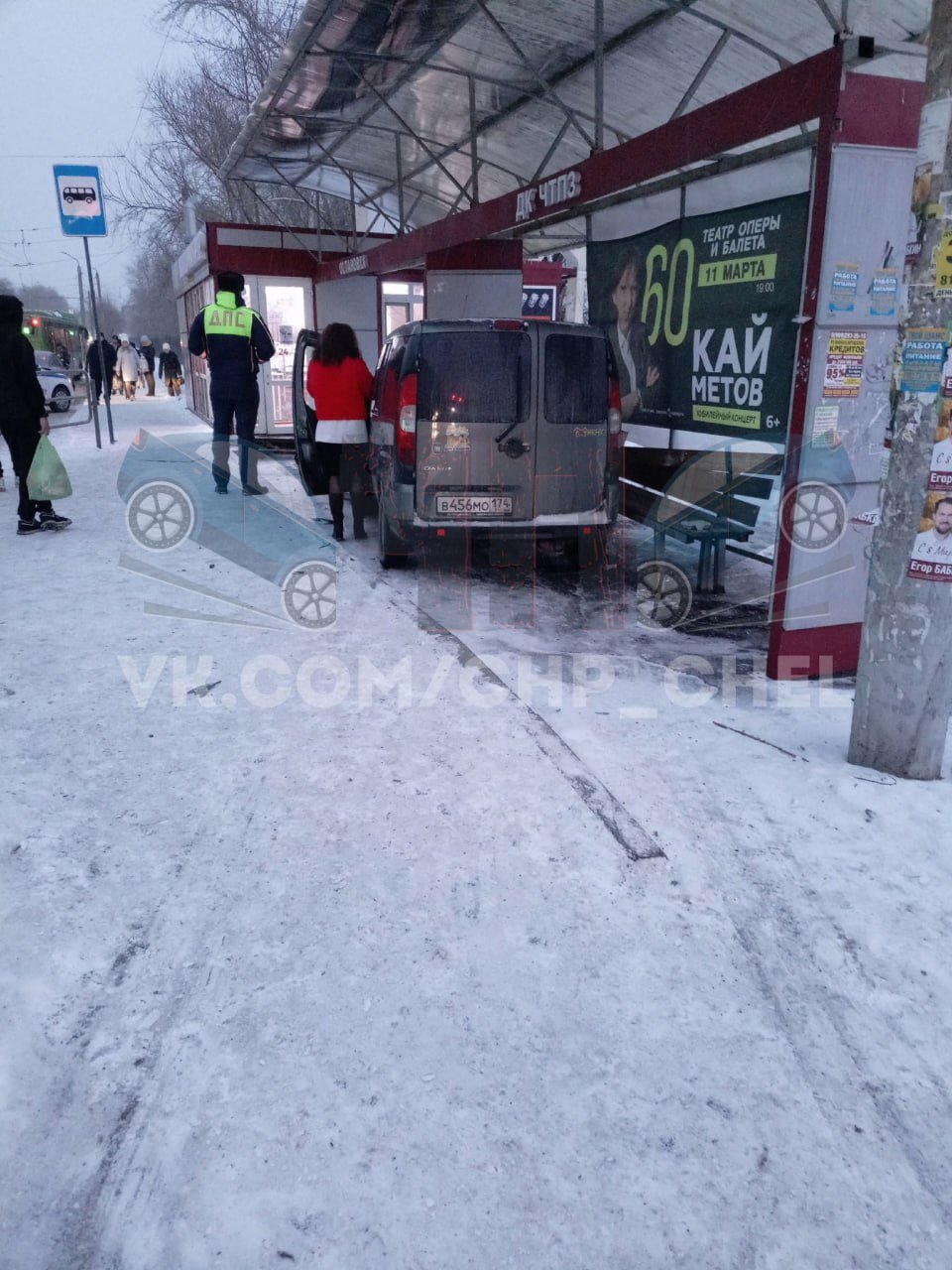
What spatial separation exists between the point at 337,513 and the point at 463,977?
656cm

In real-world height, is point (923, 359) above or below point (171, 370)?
below

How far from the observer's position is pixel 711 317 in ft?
24.9

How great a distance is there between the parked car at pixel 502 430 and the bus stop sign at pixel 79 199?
870cm

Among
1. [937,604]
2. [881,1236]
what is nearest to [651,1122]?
[881,1236]

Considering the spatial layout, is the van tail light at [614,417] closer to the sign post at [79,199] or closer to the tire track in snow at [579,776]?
the tire track in snow at [579,776]

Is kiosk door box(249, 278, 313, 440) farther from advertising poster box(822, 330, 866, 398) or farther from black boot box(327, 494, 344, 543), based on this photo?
advertising poster box(822, 330, 866, 398)

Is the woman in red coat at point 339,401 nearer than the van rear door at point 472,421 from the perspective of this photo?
No

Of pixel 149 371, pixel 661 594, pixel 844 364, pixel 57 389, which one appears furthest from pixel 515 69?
pixel 149 371

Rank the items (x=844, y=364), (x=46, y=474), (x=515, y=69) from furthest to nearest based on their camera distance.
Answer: (x=515, y=69) < (x=46, y=474) < (x=844, y=364)

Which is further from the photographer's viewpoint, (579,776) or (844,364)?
(844,364)

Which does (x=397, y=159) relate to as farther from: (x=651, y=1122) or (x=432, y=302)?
(x=651, y=1122)

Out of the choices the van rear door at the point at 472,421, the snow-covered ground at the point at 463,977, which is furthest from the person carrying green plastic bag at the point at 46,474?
the snow-covered ground at the point at 463,977

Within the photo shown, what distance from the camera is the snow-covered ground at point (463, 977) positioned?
83.0 inches

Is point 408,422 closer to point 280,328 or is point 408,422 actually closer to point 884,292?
point 884,292
